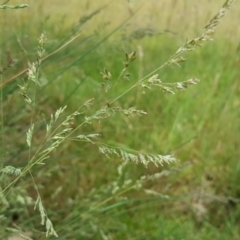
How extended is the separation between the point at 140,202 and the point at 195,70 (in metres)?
1.26

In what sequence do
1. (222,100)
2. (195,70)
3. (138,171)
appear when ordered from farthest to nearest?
(195,70)
(222,100)
(138,171)

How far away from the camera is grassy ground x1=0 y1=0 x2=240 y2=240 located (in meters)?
1.99

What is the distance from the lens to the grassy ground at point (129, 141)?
1992 mm

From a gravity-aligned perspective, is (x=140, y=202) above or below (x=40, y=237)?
below

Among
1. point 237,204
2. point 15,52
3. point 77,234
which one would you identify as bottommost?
point 237,204

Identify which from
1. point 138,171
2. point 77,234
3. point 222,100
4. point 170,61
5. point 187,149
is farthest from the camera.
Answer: point 222,100

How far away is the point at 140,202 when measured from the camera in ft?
7.62

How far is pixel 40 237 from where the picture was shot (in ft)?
5.59

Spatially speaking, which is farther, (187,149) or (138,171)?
(187,149)

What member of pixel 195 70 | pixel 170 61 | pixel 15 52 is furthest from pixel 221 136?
pixel 170 61

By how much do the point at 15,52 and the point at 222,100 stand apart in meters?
1.13

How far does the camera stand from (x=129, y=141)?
2729 mm

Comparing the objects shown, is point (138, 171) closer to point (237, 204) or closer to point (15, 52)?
point (237, 204)

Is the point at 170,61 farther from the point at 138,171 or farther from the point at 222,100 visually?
the point at 222,100
